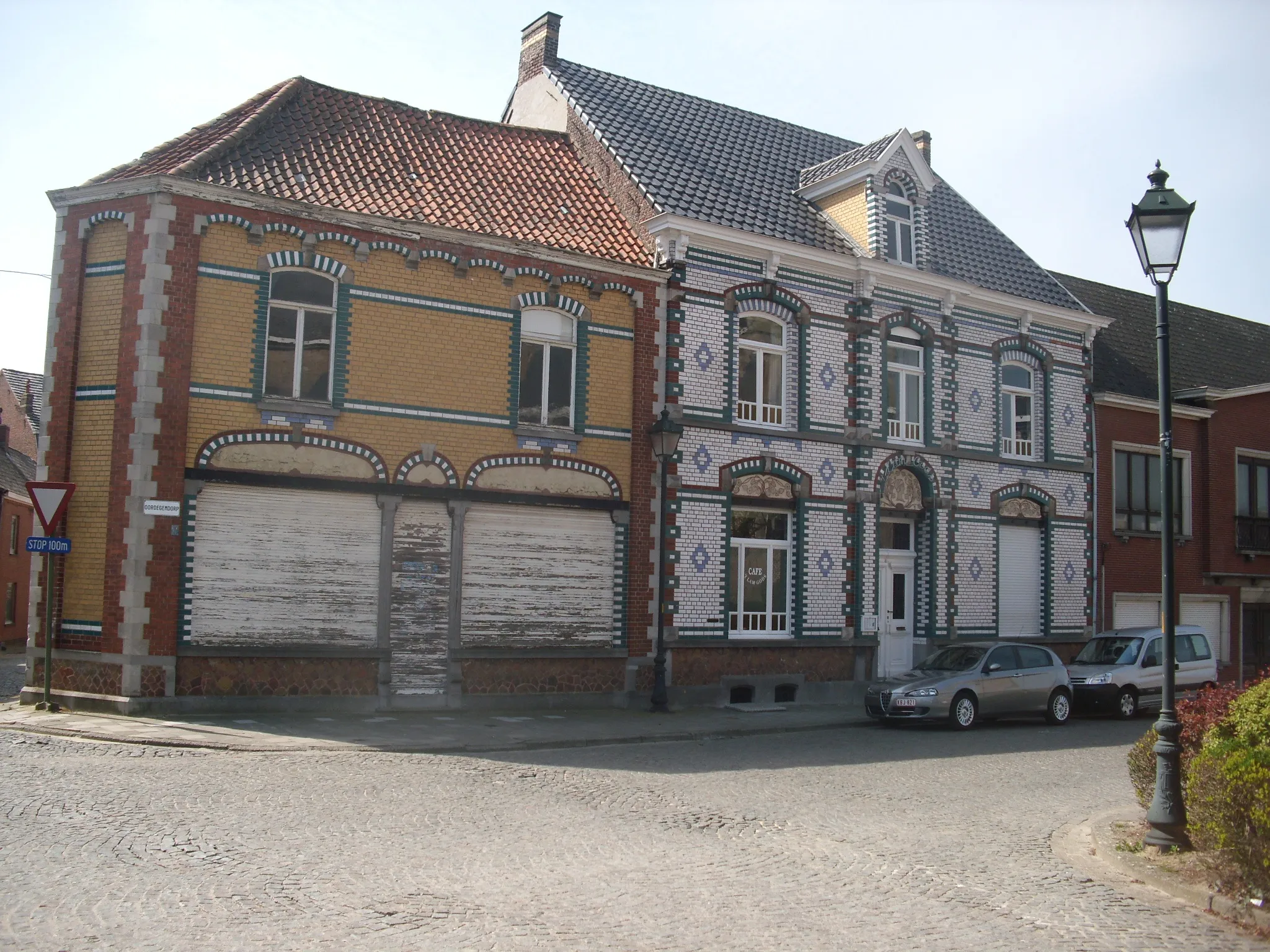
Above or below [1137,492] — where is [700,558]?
below

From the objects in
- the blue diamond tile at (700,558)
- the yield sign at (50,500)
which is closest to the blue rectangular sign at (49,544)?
the yield sign at (50,500)

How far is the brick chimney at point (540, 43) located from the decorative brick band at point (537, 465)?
9681mm

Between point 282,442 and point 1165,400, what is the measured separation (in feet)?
38.1

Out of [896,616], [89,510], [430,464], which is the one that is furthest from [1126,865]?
[896,616]

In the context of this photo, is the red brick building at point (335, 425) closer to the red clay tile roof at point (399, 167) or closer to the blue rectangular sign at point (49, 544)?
the red clay tile roof at point (399, 167)

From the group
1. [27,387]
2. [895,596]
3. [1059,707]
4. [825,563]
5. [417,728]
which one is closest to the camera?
[417,728]

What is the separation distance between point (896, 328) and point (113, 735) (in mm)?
15815

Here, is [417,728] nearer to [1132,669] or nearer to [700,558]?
[700,558]

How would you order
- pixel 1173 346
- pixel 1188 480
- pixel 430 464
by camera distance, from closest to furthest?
pixel 430 464 → pixel 1188 480 → pixel 1173 346

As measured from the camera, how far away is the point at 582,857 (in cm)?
862

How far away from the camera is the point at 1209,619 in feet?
92.5

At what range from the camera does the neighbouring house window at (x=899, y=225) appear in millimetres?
22906

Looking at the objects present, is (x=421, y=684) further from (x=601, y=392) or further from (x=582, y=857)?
(x=582, y=857)

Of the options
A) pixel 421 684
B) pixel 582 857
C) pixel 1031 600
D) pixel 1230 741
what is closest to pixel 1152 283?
pixel 1230 741
